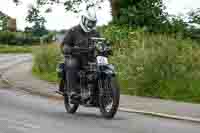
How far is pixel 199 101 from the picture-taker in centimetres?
1580

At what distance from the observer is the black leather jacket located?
43.2 ft

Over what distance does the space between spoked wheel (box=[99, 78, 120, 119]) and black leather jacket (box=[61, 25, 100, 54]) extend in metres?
1.04

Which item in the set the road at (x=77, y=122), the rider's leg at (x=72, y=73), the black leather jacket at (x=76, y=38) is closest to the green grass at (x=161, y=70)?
the road at (x=77, y=122)

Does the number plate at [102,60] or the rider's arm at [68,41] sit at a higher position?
the rider's arm at [68,41]

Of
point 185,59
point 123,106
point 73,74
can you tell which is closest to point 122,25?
point 185,59

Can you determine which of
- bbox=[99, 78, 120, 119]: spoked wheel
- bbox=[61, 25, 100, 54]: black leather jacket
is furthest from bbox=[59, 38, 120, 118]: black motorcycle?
bbox=[61, 25, 100, 54]: black leather jacket

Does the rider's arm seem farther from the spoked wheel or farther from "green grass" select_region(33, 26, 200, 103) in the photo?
"green grass" select_region(33, 26, 200, 103)

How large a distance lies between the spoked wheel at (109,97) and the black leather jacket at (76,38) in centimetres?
104

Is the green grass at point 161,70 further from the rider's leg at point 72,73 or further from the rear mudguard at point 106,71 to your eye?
the rear mudguard at point 106,71

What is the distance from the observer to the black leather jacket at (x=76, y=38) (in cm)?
1317

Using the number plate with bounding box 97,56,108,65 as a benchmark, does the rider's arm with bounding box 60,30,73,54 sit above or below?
above

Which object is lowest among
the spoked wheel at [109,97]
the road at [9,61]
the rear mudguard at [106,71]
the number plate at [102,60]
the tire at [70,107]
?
the road at [9,61]

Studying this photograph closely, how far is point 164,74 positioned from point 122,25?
42.3 feet

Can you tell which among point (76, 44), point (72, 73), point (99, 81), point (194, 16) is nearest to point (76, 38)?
point (76, 44)
